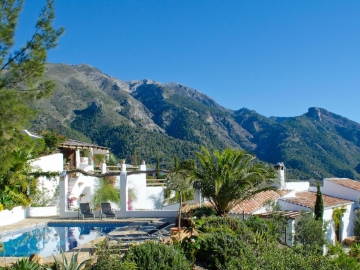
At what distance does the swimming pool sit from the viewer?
12.1 meters

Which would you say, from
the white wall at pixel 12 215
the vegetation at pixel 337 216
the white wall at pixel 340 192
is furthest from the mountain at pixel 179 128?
the white wall at pixel 12 215

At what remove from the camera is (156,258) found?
714 cm

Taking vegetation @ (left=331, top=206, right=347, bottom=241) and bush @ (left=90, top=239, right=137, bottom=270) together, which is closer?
bush @ (left=90, top=239, right=137, bottom=270)

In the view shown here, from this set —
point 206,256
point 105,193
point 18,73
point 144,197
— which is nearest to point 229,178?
point 206,256

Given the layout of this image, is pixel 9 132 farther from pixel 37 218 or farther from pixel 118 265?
pixel 37 218

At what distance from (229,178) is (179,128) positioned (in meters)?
67.4

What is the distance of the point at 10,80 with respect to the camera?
9.32m

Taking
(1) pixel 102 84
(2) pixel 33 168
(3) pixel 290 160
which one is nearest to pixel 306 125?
(3) pixel 290 160

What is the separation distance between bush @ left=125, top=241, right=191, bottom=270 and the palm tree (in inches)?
285

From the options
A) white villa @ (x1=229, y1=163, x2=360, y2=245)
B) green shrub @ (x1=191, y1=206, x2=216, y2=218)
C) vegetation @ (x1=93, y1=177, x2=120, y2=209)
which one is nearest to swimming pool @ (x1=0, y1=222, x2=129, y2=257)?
green shrub @ (x1=191, y1=206, x2=216, y2=218)

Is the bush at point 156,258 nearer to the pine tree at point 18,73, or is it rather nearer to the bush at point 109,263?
the bush at point 109,263

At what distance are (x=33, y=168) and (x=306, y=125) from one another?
85.6 m

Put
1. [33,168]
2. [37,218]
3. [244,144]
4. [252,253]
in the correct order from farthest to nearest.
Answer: [244,144] → [33,168] → [37,218] → [252,253]

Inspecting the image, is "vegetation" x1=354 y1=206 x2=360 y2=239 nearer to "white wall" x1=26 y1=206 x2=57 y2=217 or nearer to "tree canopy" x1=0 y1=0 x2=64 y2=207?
"white wall" x1=26 y1=206 x2=57 y2=217
